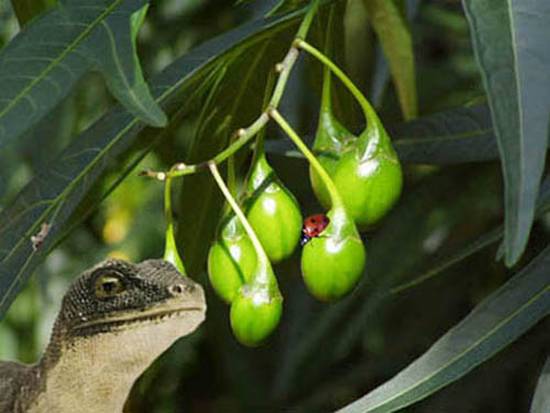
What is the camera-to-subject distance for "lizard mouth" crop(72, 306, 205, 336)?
134cm

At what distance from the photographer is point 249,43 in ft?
5.54

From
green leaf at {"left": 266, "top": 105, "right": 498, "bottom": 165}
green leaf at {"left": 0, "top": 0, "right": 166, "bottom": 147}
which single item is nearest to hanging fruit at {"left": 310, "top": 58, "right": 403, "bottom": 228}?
green leaf at {"left": 0, "top": 0, "right": 166, "bottom": 147}

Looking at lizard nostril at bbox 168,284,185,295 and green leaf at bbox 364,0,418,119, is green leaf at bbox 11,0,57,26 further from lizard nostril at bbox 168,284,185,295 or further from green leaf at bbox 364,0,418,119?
lizard nostril at bbox 168,284,185,295

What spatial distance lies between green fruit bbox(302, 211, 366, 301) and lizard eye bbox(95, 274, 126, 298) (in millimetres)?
190

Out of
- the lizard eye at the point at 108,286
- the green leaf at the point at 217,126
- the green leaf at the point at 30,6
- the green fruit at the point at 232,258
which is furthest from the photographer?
the green leaf at the point at 30,6

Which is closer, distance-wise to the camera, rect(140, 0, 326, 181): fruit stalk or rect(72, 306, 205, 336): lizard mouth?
rect(72, 306, 205, 336): lizard mouth

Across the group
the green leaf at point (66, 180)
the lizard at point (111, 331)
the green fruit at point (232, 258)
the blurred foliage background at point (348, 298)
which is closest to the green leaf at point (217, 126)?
the green leaf at point (66, 180)

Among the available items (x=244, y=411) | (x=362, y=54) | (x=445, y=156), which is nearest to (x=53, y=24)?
(x=445, y=156)

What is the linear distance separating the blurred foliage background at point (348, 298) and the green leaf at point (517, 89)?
50.1 inches

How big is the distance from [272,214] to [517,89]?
277 millimetres

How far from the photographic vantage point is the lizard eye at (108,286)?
1.41 metres

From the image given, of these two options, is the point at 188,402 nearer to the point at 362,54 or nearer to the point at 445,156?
the point at 362,54

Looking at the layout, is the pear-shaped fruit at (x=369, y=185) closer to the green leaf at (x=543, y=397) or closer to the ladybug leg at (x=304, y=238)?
the ladybug leg at (x=304, y=238)

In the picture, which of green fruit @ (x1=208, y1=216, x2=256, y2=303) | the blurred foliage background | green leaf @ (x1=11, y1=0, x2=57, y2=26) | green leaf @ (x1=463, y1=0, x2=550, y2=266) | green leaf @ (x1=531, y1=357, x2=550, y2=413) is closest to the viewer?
green leaf @ (x1=463, y1=0, x2=550, y2=266)
